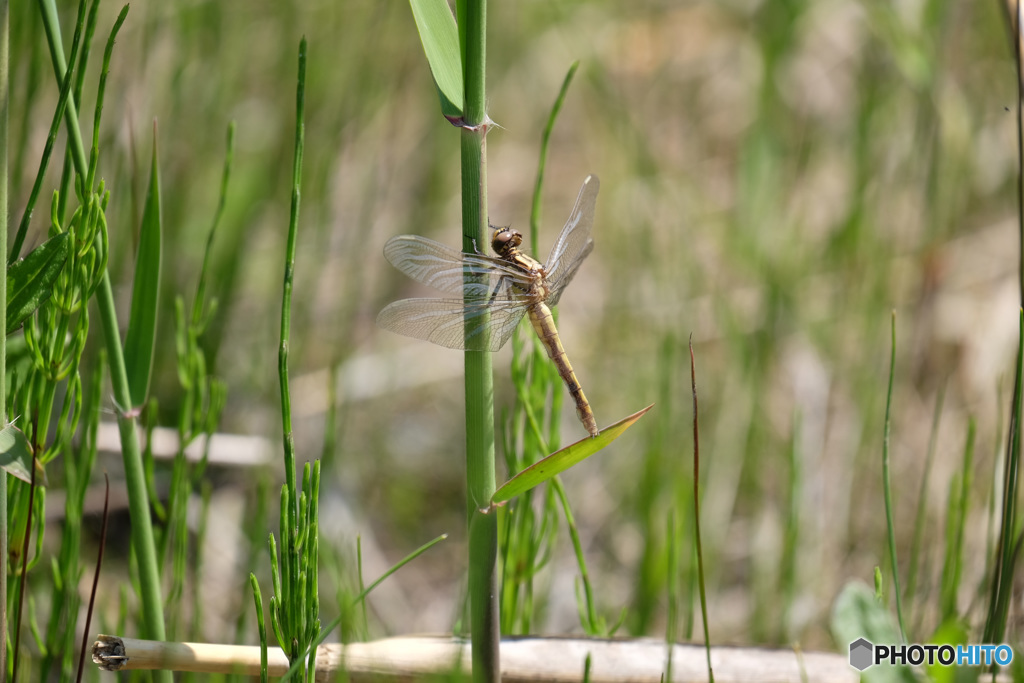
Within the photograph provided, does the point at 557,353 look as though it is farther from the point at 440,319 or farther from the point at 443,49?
the point at 443,49

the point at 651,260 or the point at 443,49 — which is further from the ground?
the point at 651,260

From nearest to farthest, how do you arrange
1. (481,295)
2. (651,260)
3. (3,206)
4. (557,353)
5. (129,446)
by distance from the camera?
(3,206) < (129,446) < (481,295) < (557,353) < (651,260)

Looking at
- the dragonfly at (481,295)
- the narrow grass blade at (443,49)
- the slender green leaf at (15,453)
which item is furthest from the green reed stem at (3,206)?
the dragonfly at (481,295)

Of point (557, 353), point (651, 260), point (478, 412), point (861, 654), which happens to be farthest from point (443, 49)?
point (651, 260)

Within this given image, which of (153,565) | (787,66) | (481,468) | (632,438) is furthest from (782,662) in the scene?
(787,66)

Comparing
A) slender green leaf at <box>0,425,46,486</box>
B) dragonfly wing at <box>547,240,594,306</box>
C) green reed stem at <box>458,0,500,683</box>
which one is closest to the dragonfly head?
dragonfly wing at <box>547,240,594,306</box>

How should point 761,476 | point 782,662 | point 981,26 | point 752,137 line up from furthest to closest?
point 981,26 < point 752,137 < point 761,476 < point 782,662

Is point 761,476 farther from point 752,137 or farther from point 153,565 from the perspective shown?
point 153,565
